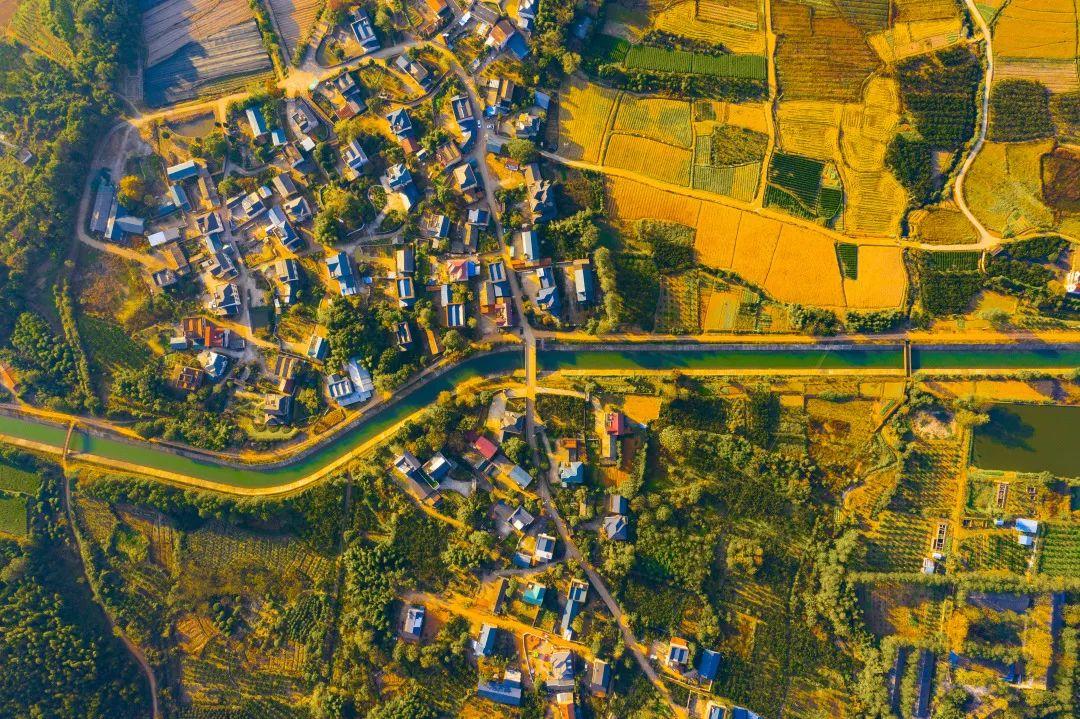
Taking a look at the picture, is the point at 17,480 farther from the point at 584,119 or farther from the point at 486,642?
the point at 584,119

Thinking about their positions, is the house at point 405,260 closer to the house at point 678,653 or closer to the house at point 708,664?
the house at point 678,653

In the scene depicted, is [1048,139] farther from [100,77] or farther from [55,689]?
[55,689]

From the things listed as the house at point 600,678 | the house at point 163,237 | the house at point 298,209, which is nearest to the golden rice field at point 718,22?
the house at point 298,209

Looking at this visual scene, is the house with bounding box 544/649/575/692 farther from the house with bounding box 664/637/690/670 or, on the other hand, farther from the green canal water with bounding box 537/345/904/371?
the green canal water with bounding box 537/345/904/371

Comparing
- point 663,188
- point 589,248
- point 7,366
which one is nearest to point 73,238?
point 7,366

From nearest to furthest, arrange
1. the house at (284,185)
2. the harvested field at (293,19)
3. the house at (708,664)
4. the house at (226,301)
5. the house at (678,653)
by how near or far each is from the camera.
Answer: the house at (678,653)
the house at (708,664)
the house at (226,301)
the house at (284,185)
the harvested field at (293,19)

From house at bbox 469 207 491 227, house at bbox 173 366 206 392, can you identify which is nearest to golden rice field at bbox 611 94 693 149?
house at bbox 469 207 491 227

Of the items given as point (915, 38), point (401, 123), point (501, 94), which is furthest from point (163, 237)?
point (915, 38)
